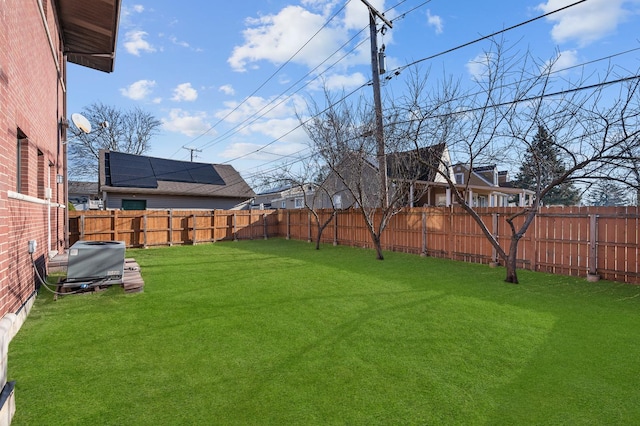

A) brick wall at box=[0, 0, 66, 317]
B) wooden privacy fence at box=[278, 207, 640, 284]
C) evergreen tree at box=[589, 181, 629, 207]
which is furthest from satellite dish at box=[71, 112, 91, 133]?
evergreen tree at box=[589, 181, 629, 207]

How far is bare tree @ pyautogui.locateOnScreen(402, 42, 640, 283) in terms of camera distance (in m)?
5.66

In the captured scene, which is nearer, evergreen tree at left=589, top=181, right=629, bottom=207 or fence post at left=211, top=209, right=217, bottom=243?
evergreen tree at left=589, top=181, right=629, bottom=207

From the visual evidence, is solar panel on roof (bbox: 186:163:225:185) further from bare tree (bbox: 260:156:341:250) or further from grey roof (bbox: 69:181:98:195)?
grey roof (bbox: 69:181:98:195)

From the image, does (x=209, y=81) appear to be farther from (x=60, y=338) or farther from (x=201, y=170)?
(x=60, y=338)

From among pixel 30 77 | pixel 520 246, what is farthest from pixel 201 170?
pixel 520 246

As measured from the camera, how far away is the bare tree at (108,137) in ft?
82.4

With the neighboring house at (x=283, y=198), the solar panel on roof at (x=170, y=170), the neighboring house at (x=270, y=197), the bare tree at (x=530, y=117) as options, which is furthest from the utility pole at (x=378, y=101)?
the neighboring house at (x=270, y=197)

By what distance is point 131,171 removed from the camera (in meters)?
17.8

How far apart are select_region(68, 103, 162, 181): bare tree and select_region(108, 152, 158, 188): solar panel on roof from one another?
847 centimetres

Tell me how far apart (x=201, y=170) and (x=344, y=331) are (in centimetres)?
1935

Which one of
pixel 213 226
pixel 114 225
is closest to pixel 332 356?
pixel 114 225

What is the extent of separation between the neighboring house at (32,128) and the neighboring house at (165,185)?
26.9ft

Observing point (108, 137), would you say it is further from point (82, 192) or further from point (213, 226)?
point (213, 226)

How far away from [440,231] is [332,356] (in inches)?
305
